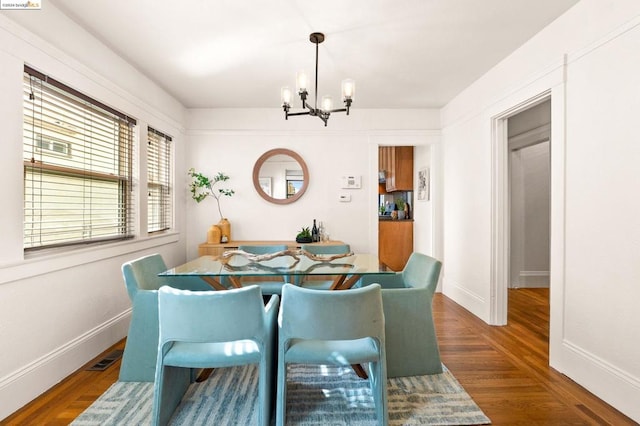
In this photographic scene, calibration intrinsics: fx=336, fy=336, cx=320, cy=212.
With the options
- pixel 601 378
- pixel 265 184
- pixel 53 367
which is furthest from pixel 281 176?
pixel 601 378

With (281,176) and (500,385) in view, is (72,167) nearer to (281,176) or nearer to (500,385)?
(281,176)

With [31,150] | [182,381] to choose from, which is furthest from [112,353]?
[31,150]

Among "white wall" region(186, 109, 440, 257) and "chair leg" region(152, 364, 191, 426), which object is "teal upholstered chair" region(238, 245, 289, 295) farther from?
"white wall" region(186, 109, 440, 257)

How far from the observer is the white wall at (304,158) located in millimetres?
4488

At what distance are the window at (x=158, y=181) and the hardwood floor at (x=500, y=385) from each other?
4.68 feet

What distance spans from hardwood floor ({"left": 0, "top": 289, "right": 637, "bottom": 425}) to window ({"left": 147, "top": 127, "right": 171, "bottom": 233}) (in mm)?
1425

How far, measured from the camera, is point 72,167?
246cm

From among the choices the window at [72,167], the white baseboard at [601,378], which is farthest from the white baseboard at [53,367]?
the white baseboard at [601,378]

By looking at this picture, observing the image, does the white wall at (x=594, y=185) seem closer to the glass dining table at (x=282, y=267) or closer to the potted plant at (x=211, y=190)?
the glass dining table at (x=282, y=267)

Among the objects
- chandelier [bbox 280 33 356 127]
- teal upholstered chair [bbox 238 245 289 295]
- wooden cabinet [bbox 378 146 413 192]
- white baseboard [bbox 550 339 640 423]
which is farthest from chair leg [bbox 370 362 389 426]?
wooden cabinet [bbox 378 146 413 192]

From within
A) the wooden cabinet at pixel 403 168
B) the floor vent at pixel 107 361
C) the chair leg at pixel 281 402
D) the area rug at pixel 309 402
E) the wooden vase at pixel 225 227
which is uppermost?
the wooden cabinet at pixel 403 168

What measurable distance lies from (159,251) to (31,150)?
181 centimetres

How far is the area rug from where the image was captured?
1833 mm

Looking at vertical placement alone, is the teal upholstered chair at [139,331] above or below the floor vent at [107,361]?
above
